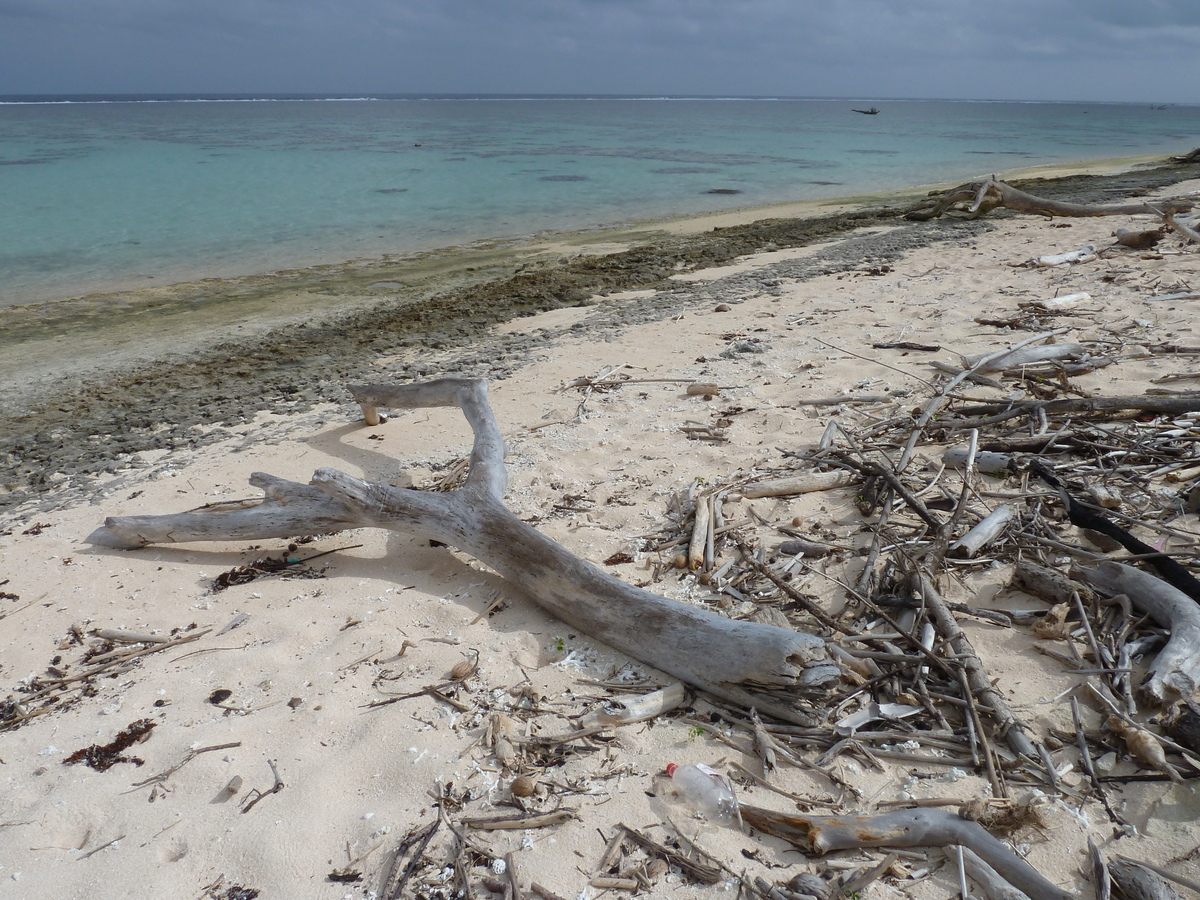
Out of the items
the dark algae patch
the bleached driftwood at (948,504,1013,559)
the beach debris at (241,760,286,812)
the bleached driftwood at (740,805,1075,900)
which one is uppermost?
the bleached driftwood at (948,504,1013,559)

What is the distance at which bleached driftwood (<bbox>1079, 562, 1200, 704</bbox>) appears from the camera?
2283mm

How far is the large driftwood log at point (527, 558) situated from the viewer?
2.48 metres

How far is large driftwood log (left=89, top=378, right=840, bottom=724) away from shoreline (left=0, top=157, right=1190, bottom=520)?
1867 millimetres

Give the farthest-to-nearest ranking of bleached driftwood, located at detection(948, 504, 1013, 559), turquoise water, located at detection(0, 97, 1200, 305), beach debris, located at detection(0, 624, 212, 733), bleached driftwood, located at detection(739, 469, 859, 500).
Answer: turquoise water, located at detection(0, 97, 1200, 305)
bleached driftwood, located at detection(739, 469, 859, 500)
bleached driftwood, located at detection(948, 504, 1013, 559)
beach debris, located at detection(0, 624, 212, 733)

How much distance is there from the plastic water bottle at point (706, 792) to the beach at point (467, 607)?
0.04m

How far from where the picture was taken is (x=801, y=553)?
10.8ft

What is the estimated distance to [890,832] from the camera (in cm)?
203

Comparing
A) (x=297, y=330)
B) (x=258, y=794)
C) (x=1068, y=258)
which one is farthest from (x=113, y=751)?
(x=1068, y=258)

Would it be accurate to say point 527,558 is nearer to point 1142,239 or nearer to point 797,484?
point 797,484

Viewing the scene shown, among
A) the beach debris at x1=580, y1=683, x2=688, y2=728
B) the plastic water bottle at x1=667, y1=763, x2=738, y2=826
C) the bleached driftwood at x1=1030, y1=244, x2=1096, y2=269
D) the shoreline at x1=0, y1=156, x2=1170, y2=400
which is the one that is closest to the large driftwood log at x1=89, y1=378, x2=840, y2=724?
the beach debris at x1=580, y1=683, x2=688, y2=728

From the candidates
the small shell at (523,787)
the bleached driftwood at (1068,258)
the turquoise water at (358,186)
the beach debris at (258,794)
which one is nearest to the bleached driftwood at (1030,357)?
the bleached driftwood at (1068,258)

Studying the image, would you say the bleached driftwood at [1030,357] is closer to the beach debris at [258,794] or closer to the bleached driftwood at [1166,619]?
the bleached driftwood at [1166,619]

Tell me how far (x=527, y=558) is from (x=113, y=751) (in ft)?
5.38

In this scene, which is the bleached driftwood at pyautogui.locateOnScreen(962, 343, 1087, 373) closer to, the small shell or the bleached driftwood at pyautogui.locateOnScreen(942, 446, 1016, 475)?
the bleached driftwood at pyautogui.locateOnScreen(942, 446, 1016, 475)
